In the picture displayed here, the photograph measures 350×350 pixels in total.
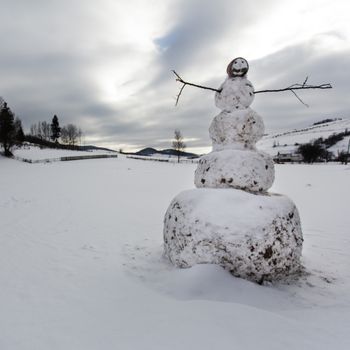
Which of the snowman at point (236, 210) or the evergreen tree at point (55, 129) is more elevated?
the evergreen tree at point (55, 129)

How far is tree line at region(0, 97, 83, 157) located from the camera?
1319 inches

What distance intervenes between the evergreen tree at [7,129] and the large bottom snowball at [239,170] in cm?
3650

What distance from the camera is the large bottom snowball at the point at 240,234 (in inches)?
156

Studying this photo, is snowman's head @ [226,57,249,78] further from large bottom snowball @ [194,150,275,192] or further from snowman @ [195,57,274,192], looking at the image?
large bottom snowball @ [194,150,275,192]

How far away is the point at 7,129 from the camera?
33.6 meters

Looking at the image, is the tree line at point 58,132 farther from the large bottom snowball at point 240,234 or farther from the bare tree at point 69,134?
the large bottom snowball at point 240,234

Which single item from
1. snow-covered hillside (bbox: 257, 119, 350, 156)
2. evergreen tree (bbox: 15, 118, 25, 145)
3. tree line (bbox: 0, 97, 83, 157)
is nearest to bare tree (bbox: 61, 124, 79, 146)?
tree line (bbox: 0, 97, 83, 157)

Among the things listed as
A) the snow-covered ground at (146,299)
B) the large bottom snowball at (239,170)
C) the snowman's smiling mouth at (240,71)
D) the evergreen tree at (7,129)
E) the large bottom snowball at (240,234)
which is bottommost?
the snow-covered ground at (146,299)

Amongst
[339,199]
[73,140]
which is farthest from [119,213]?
[73,140]

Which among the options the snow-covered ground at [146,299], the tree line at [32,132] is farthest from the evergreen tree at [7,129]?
the snow-covered ground at [146,299]

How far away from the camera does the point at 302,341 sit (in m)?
2.73

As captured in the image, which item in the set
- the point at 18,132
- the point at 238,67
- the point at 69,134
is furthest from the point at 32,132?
the point at 238,67

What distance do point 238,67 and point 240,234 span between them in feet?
10.0

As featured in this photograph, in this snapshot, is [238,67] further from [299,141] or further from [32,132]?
[299,141]
